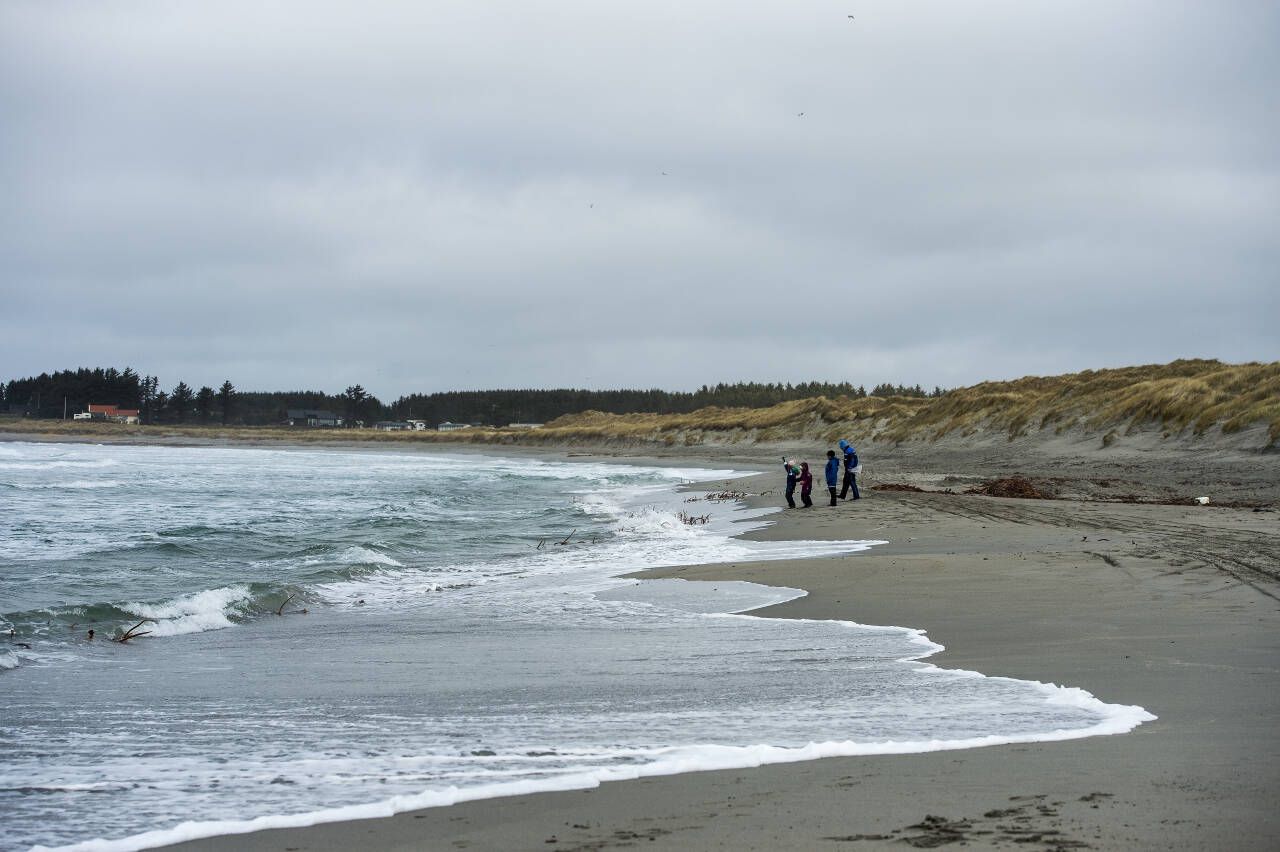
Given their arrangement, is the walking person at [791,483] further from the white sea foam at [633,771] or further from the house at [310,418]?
the house at [310,418]

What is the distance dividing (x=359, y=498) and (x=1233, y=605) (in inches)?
869

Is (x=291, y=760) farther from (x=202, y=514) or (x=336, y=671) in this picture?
(x=202, y=514)

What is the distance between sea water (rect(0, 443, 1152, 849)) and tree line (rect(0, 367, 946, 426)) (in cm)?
10396

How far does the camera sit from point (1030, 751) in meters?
3.76

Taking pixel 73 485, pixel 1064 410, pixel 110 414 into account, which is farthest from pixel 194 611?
pixel 110 414

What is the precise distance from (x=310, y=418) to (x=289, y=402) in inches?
548

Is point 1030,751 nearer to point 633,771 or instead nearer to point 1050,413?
point 633,771

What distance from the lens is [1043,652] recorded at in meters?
5.79

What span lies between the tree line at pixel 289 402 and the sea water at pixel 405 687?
10396cm

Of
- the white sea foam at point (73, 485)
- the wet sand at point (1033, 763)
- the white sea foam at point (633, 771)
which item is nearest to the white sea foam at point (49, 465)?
the white sea foam at point (73, 485)

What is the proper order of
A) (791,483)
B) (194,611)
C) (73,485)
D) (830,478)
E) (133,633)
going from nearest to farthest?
(133,633) → (194,611) → (830,478) → (791,483) → (73,485)

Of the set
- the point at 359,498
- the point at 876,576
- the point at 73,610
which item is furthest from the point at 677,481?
the point at 73,610

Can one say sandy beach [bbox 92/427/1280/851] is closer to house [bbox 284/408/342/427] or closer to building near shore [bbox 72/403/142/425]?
building near shore [bbox 72/403/142/425]

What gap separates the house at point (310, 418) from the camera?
5768 inches
